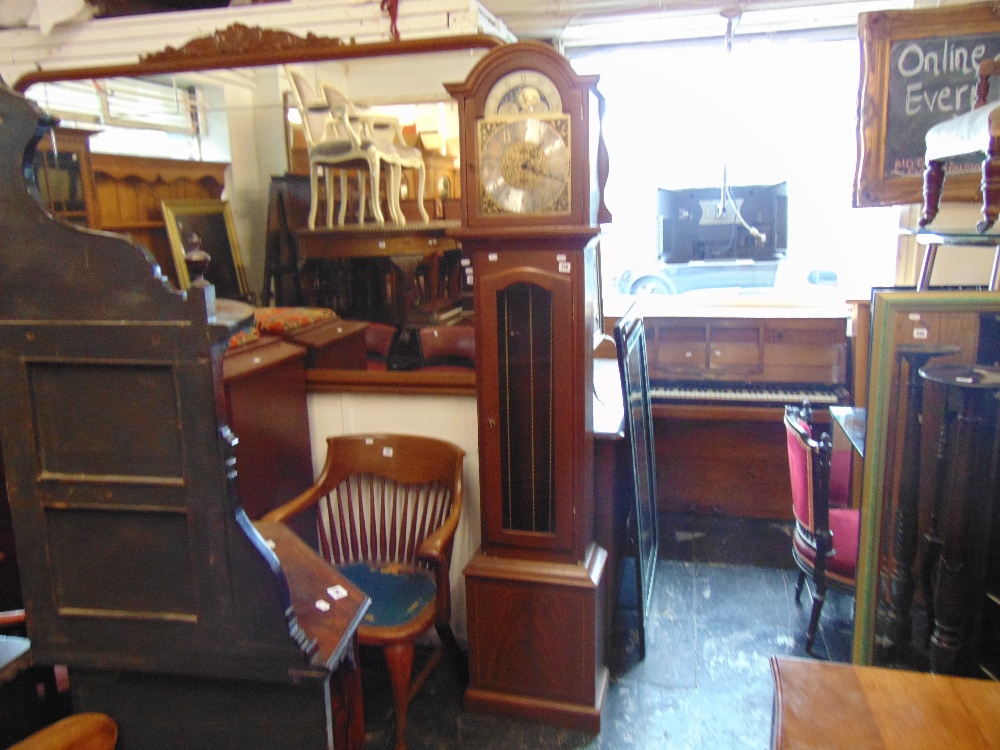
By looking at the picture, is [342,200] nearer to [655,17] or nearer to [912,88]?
[655,17]

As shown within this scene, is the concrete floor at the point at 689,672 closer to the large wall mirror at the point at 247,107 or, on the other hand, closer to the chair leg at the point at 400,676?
the chair leg at the point at 400,676

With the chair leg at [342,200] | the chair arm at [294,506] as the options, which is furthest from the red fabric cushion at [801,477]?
the chair leg at [342,200]

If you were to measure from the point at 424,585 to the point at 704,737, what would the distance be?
1.00m

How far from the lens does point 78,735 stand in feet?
3.94

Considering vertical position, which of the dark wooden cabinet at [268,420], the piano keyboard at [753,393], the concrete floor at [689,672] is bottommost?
the concrete floor at [689,672]

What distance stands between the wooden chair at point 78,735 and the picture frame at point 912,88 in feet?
9.97

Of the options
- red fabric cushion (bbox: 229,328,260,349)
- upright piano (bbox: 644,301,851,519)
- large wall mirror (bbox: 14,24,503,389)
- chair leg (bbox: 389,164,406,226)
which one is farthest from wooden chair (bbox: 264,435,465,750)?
upright piano (bbox: 644,301,851,519)

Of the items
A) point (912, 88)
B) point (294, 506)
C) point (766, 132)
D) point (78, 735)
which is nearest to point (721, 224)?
point (766, 132)

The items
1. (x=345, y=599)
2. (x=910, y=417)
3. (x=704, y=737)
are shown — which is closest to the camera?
(x=345, y=599)

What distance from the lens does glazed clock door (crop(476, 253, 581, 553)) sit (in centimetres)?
221

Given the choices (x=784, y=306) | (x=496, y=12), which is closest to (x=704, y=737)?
(x=784, y=306)

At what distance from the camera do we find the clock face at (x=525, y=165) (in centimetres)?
209

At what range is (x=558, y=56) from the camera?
6.69 feet

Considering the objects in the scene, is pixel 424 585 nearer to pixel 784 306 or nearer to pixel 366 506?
pixel 366 506
